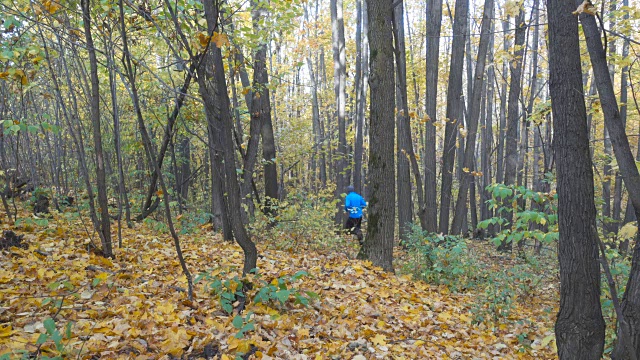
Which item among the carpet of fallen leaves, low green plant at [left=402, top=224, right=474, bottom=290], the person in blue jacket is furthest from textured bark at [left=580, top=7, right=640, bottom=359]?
the person in blue jacket

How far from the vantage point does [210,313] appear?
13.1 ft

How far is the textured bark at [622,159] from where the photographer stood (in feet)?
11.2

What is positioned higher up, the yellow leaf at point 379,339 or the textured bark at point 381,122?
the textured bark at point 381,122

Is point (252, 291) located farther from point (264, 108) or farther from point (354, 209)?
point (354, 209)

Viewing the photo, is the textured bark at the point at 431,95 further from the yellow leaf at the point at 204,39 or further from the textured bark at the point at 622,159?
the yellow leaf at the point at 204,39

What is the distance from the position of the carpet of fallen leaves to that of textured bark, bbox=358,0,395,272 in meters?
0.83

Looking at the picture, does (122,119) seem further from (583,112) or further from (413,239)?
(583,112)

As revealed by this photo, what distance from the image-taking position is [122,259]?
548 centimetres

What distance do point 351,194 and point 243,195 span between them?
10.0 ft

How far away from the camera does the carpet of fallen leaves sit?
323cm

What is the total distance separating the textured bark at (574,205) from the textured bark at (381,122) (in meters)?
3.09

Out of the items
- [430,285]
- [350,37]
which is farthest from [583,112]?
[350,37]

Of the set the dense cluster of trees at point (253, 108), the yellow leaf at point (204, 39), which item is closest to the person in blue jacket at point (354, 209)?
the dense cluster of trees at point (253, 108)

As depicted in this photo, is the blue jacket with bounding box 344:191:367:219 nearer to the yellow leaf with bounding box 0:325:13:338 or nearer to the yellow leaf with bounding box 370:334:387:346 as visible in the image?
the yellow leaf with bounding box 370:334:387:346
